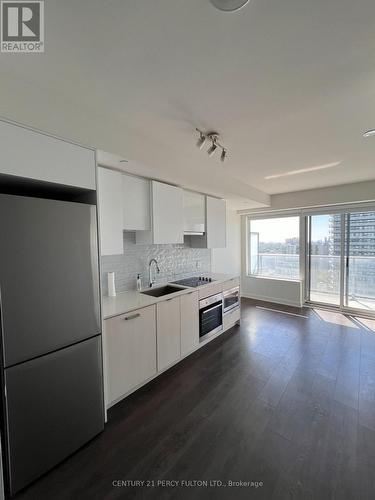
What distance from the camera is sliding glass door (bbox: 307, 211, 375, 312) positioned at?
4359 mm

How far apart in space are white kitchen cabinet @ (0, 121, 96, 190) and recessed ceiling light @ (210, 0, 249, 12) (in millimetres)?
1181

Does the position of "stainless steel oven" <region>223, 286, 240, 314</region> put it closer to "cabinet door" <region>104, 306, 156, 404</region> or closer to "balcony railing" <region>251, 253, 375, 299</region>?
"cabinet door" <region>104, 306, 156, 404</region>

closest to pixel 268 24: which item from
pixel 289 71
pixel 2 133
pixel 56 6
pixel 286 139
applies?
pixel 289 71

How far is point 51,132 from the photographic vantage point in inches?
58.0

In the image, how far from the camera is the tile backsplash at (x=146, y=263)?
8.85 feet

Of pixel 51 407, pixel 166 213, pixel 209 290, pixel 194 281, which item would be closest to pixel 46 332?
pixel 51 407

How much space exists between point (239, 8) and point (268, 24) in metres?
0.19

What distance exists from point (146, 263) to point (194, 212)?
1.08 metres

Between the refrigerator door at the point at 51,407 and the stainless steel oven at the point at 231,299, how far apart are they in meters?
2.25

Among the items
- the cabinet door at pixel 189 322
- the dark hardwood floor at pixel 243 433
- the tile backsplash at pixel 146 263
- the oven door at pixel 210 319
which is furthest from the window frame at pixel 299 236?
the cabinet door at pixel 189 322

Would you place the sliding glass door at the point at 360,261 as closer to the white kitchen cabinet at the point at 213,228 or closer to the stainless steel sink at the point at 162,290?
the white kitchen cabinet at the point at 213,228

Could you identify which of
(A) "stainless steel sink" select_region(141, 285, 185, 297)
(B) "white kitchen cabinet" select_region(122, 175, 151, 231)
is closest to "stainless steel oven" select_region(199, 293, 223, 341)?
(A) "stainless steel sink" select_region(141, 285, 185, 297)

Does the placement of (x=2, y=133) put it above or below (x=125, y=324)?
above

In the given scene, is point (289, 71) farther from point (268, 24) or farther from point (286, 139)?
point (286, 139)
